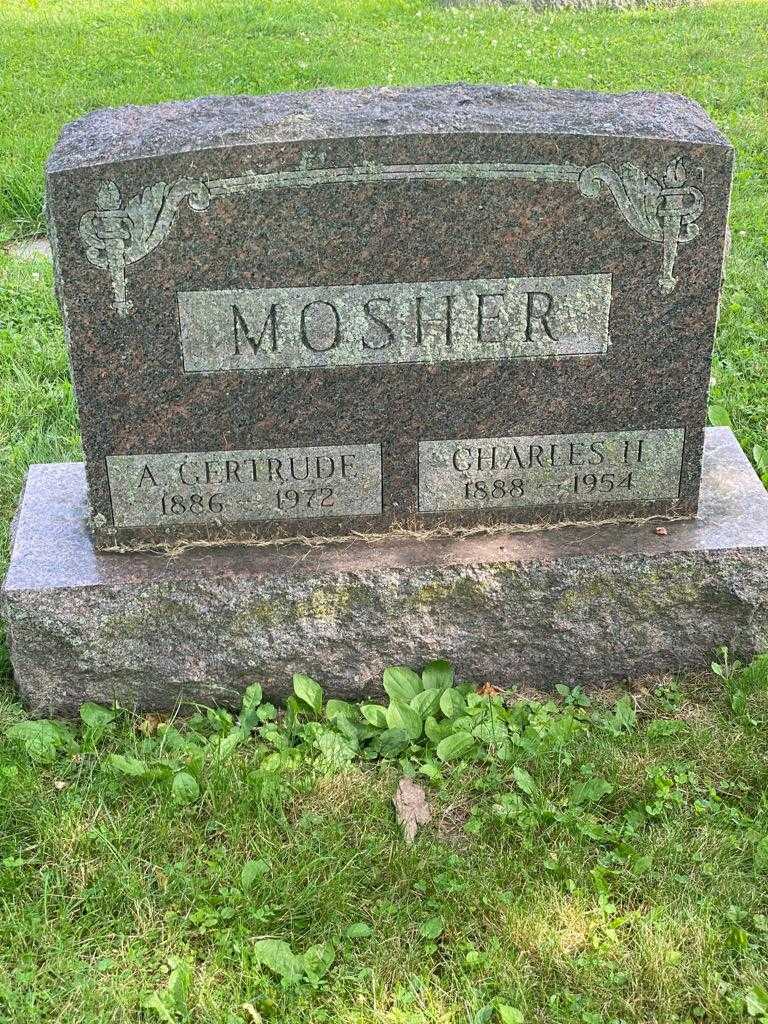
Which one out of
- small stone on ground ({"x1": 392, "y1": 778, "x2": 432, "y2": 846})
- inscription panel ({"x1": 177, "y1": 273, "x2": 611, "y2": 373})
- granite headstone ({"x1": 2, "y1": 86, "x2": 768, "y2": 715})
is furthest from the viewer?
inscription panel ({"x1": 177, "y1": 273, "x2": 611, "y2": 373})

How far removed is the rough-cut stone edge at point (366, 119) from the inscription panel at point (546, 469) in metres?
0.81

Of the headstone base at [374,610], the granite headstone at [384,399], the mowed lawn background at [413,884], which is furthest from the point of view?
the headstone base at [374,610]

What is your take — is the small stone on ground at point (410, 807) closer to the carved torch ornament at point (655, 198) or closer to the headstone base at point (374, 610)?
the headstone base at point (374, 610)

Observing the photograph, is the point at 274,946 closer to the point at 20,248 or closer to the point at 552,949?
the point at 552,949

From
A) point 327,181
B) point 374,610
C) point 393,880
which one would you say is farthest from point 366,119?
point 393,880

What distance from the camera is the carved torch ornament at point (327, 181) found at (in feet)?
9.41

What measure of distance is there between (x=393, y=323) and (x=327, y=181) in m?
0.40

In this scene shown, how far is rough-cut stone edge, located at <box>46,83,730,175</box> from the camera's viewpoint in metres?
2.87

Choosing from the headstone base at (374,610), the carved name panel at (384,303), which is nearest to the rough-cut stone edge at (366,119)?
the carved name panel at (384,303)

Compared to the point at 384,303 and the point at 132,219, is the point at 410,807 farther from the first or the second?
the point at 132,219

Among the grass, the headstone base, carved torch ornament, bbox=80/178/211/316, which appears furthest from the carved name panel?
the grass

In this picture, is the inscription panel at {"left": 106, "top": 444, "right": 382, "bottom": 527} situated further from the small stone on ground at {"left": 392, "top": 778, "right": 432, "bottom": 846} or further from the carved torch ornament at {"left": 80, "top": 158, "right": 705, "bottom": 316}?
the small stone on ground at {"left": 392, "top": 778, "right": 432, "bottom": 846}

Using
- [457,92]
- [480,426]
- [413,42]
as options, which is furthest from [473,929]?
[413,42]

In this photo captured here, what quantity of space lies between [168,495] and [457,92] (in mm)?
1342
